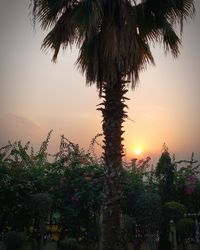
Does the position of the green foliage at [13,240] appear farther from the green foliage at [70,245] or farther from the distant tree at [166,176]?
the distant tree at [166,176]

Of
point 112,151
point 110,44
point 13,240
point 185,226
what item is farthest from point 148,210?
point 110,44

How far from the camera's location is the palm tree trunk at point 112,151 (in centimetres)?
1067

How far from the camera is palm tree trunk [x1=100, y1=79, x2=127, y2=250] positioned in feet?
35.0

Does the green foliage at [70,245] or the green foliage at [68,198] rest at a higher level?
the green foliage at [68,198]

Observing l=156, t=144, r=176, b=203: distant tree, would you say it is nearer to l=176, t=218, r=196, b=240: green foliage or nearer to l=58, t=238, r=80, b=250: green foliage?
l=176, t=218, r=196, b=240: green foliage

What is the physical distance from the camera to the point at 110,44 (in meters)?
10.8

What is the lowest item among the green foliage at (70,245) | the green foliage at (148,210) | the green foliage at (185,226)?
the green foliage at (70,245)

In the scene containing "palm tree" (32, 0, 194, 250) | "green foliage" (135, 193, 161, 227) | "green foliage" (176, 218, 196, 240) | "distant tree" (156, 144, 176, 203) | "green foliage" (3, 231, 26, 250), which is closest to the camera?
"palm tree" (32, 0, 194, 250)

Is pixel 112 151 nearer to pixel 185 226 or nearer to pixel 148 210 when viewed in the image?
pixel 148 210

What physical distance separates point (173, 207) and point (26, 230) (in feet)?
18.8

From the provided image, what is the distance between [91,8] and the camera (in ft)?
34.4

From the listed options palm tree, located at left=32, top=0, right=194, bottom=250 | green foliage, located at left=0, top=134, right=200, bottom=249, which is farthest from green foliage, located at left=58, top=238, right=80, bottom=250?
palm tree, located at left=32, top=0, right=194, bottom=250

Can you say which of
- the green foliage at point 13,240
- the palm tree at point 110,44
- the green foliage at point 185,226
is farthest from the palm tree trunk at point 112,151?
the green foliage at point 185,226

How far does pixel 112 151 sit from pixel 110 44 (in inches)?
110
